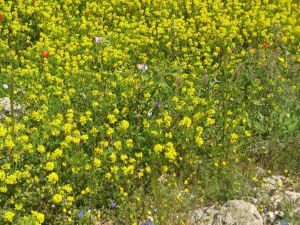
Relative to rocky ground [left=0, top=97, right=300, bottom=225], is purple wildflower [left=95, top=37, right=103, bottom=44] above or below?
above

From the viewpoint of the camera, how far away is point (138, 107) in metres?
5.55

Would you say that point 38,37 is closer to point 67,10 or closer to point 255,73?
point 67,10

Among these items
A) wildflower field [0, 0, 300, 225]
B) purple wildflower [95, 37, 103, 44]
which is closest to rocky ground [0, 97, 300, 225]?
wildflower field [0, 0, 300, 225]

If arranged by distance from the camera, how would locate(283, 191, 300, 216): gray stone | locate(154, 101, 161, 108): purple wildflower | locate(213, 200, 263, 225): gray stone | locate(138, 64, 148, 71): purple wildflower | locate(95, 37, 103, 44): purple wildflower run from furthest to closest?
1. locate(95, 37, 103, 44): purple wildflower
2. locate(138, 64, 148, 71): purple wildflower
3. locate(154, 101, 161, 108): purple wildflower
4. locate(283, 191, 300, 216): gray stone
5. locate(213, 200, 263, 225): gray stone

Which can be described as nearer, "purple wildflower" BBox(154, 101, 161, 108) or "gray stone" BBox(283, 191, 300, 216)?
"gray stone" BBox(283, 191, 300, 216)

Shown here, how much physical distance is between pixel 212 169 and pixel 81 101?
1611 mm

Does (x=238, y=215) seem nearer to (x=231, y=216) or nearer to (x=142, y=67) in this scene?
(x=231, y=216)

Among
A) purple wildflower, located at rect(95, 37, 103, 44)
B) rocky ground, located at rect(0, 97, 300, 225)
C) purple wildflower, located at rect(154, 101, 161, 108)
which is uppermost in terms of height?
purple wildflower, located at rect(154, 101, 161, 108)

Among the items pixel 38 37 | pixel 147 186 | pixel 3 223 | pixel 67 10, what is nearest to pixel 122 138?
pixel 147 186

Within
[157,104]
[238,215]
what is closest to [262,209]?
[238,215]

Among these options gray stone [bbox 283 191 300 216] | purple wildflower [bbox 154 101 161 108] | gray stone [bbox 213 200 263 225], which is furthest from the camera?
purple wildflower [bbox 154 101 161 108]

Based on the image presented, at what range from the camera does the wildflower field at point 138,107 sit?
450 centimetres

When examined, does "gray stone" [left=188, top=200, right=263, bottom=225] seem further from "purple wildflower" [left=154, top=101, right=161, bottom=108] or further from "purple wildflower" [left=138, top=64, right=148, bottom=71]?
"purple wildflower" [left=138, top=64, right=148, bottom=71]

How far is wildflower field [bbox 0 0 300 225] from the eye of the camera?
14.8 feet
